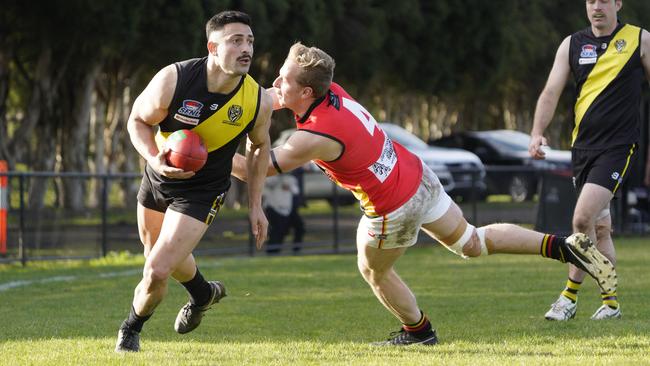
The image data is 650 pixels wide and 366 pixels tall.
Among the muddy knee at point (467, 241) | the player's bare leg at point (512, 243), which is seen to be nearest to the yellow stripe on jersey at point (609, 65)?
the player's bare leg at point (512, 243)

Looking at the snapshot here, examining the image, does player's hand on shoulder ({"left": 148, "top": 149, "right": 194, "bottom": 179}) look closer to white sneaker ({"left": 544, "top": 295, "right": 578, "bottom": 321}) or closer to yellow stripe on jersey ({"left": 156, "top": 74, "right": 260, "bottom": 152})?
yellow stripe on jersey ({"left": 156, "top": 74, "right": 260, "bottom": 152})

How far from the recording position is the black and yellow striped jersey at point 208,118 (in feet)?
24.5

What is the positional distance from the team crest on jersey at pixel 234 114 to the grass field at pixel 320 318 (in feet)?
4.55

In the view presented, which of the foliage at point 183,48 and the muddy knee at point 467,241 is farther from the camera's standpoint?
the foliage at point 183,48

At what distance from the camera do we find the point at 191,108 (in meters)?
7.45

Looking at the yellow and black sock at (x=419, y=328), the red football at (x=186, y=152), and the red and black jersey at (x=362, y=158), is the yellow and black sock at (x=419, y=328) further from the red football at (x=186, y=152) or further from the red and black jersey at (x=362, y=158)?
the red football at (x=186, y=152)

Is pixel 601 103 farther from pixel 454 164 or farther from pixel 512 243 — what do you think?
pixel 454 164

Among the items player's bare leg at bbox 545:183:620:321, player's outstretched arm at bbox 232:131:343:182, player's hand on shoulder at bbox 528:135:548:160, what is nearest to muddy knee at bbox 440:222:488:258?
player's outstretched arm at bbox 232:131:343:182

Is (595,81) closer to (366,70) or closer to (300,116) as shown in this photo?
(300,116)

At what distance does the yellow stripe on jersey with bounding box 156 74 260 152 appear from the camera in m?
7.51

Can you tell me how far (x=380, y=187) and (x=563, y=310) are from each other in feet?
8.00

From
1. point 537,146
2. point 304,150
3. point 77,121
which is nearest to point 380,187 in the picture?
point 304,150

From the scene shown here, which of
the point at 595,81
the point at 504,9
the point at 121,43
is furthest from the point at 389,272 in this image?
the point at 504,9

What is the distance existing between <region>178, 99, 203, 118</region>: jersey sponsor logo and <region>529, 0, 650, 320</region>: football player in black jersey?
2.78m
